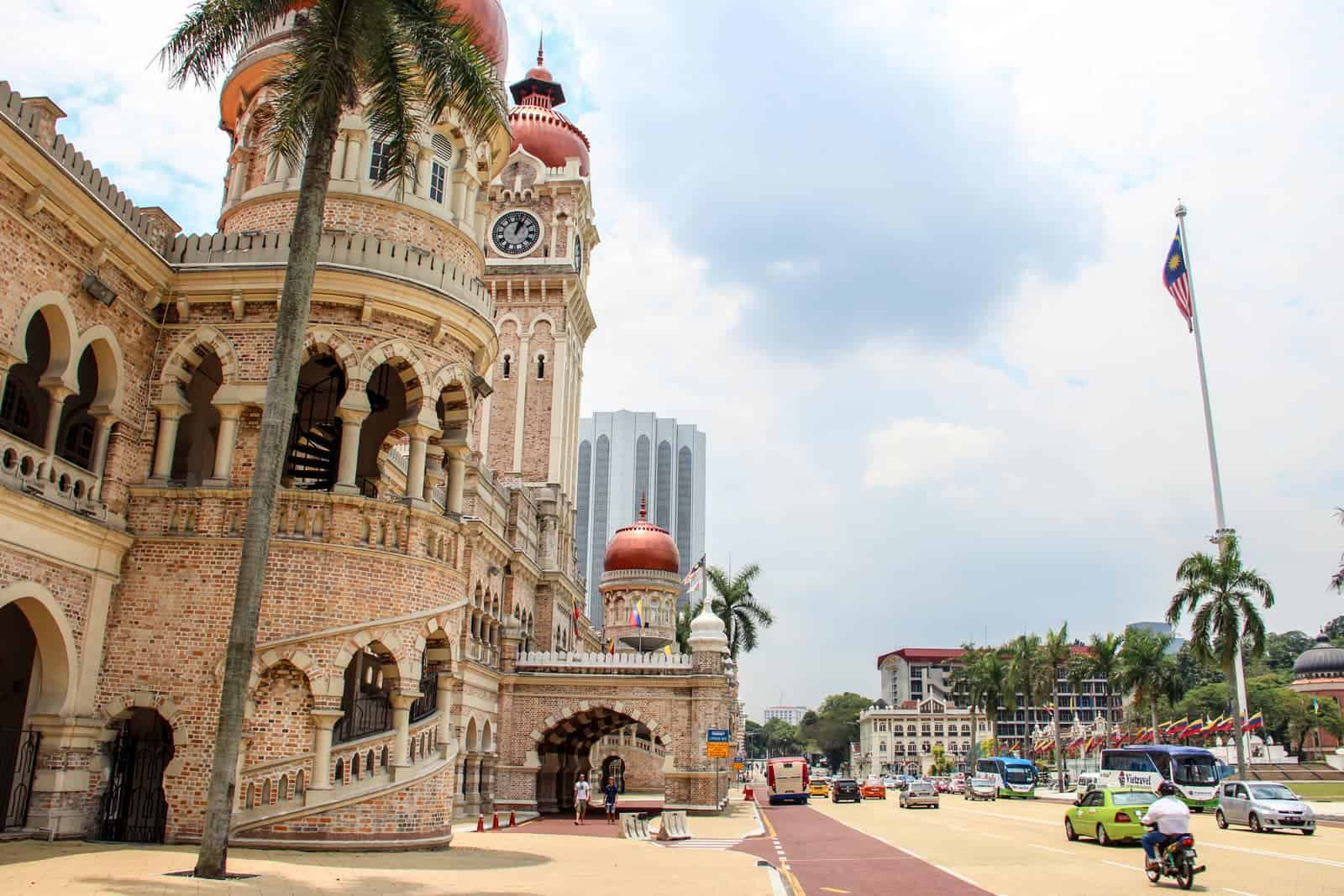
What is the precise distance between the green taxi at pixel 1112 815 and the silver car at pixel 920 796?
20.6m

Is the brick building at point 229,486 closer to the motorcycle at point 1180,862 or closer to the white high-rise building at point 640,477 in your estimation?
the motorcycle at point 1180,862

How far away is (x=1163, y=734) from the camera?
3078 inches

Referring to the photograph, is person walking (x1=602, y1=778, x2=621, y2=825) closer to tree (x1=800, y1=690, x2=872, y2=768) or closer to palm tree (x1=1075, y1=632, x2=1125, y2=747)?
palm tree (x1=1075, y1=632, x2=1125, y2=747)

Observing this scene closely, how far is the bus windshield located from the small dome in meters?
71.7

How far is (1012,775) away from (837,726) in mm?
115680

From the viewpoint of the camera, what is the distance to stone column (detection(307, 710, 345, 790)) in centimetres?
1673

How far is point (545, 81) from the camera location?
6216 cm

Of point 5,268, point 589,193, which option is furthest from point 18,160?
point 589,193

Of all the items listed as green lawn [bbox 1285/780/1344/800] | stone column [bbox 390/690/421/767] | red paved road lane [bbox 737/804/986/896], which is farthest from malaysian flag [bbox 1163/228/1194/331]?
stone column [bbox 390/690/421/767]

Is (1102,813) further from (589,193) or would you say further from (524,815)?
(589,193)

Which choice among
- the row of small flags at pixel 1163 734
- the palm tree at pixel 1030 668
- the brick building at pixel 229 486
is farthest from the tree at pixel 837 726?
the brick building at pixel 229 486

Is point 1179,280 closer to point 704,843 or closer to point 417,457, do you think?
point 704,843

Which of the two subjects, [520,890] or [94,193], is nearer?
[520,890]

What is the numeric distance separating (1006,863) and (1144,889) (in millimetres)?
4282
